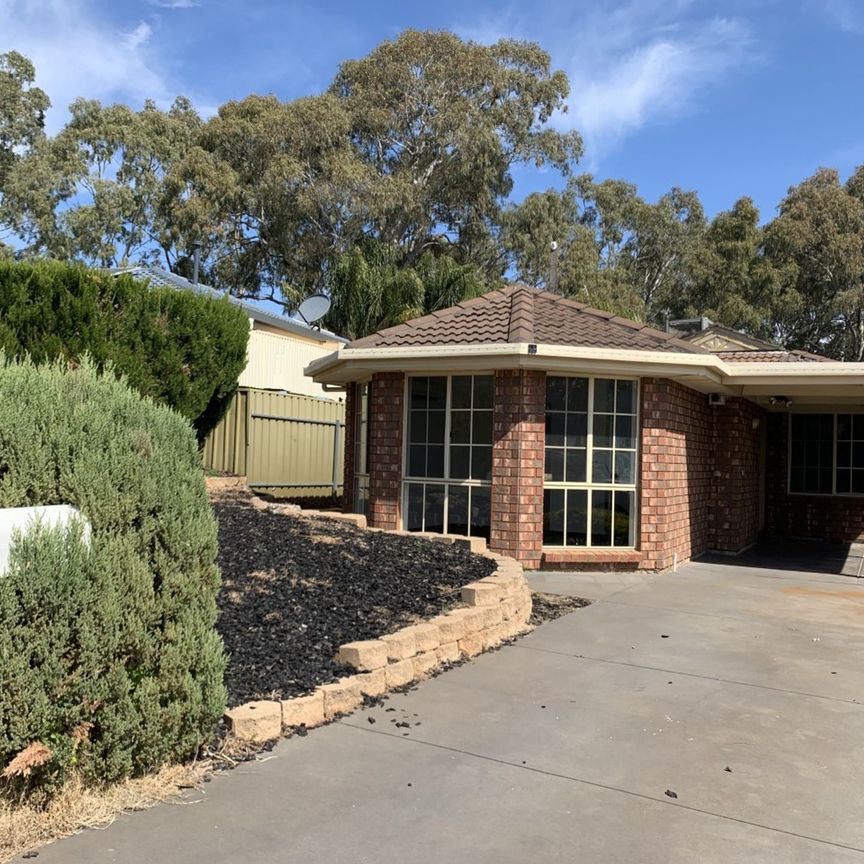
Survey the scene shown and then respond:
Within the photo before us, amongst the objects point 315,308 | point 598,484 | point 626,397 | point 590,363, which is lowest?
point 598,484

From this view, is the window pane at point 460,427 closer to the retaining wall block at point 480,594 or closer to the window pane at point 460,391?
the window pane at point 460,391

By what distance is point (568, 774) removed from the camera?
4047mm

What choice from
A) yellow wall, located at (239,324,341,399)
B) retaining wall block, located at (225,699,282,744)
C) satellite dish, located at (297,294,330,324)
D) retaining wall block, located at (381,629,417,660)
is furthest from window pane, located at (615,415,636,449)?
satellite dish, located at (297,294,330,324)

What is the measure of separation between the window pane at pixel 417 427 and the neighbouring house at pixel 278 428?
5004 mm

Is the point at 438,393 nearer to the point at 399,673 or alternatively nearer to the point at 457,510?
the point at 457,510

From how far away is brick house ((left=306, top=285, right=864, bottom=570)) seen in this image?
9688 millimetres

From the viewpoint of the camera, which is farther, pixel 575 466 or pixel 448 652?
pixel 575 466

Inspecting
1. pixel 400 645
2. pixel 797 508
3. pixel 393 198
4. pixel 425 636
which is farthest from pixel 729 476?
pixel 393 198

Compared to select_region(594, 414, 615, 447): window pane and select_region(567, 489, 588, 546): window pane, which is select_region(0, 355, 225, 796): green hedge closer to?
select_region(567, 489, 588, 546): window pane

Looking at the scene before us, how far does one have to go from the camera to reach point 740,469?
1237 centimetres

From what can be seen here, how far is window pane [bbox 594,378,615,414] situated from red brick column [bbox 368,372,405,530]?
2.45 m

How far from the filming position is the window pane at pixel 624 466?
10062mm

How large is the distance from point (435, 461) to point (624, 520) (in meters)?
2.47

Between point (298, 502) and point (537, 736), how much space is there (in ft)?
34.6
